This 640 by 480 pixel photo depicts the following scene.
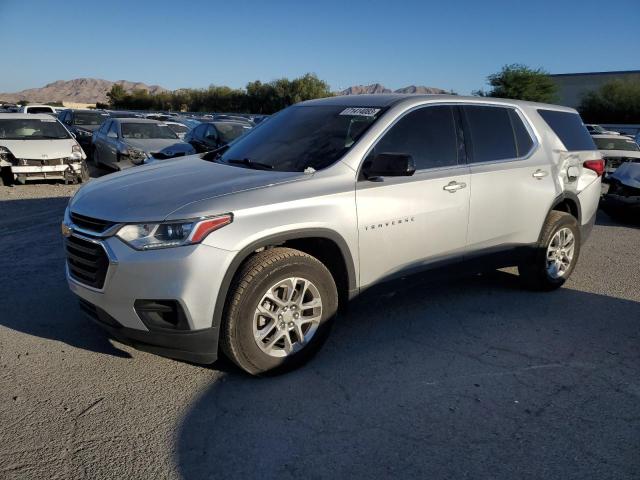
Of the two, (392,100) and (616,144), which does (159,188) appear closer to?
(392,100)

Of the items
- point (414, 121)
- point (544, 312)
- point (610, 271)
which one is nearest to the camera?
point (414, 121)

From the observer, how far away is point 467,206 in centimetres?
443

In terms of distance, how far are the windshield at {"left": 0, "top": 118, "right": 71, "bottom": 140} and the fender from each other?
10.1 meters

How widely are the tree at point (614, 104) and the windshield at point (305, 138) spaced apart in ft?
182

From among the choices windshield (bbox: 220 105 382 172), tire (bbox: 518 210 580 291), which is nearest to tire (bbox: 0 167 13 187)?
windshield (bbox: 220 105 382 172)

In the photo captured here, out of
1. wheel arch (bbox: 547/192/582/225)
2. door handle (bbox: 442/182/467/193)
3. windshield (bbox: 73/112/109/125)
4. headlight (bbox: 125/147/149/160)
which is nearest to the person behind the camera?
door handle (bbox: 442/182/467/193)

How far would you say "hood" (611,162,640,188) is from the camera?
919 centimetres

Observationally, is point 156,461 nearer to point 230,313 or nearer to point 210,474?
point 210,474

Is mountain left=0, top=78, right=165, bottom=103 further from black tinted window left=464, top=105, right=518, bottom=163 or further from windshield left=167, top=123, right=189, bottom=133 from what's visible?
black tinted window left=464, top=105, right=518, bottom=163

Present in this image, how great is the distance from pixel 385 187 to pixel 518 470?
1.98 meters

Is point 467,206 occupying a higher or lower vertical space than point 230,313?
higher

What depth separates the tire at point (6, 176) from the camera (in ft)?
35.6

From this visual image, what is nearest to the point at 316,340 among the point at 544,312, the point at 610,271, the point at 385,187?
the point at 385,187

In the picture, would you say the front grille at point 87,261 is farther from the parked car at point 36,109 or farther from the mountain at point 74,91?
the mountain at point 74,91
